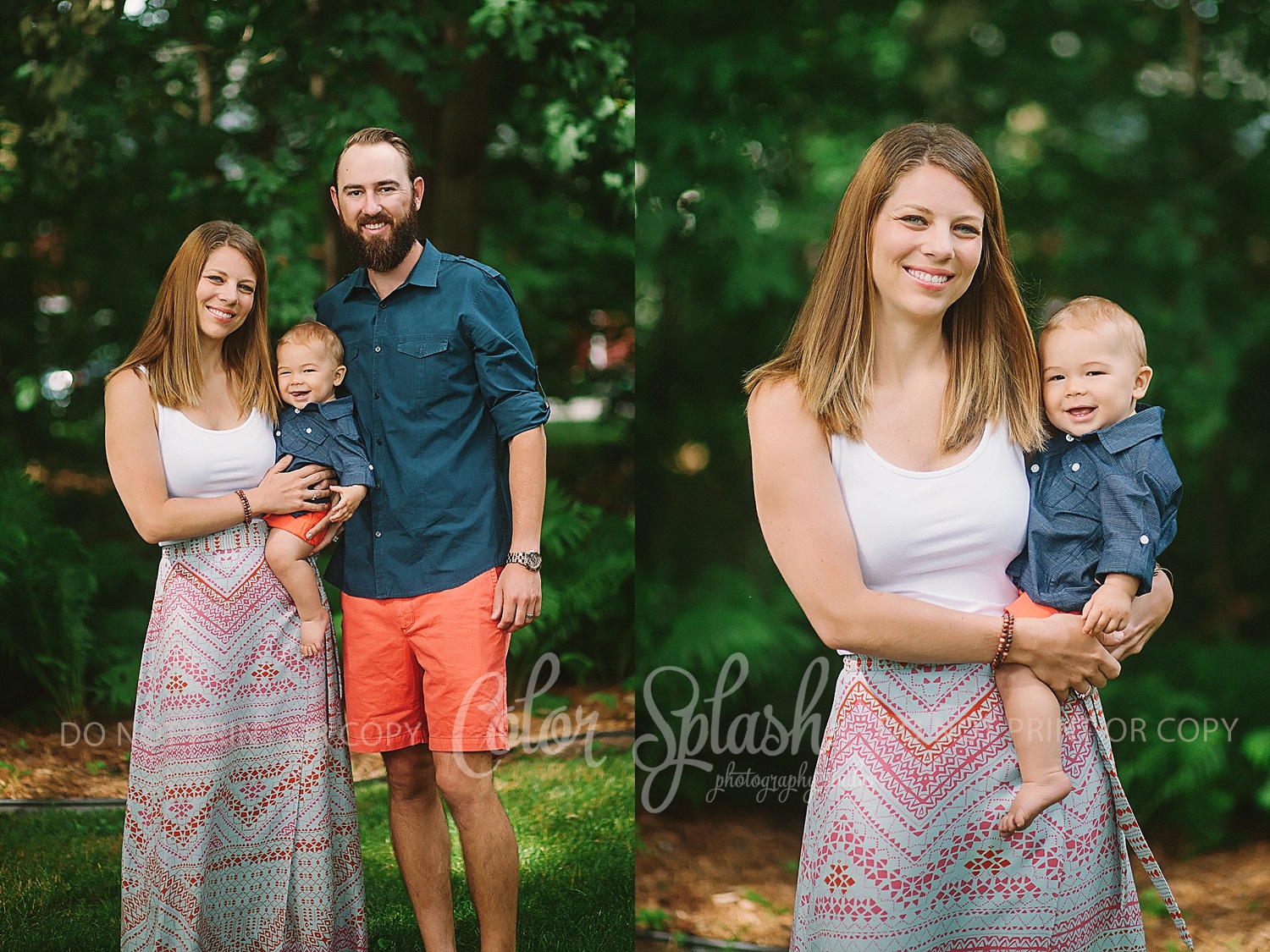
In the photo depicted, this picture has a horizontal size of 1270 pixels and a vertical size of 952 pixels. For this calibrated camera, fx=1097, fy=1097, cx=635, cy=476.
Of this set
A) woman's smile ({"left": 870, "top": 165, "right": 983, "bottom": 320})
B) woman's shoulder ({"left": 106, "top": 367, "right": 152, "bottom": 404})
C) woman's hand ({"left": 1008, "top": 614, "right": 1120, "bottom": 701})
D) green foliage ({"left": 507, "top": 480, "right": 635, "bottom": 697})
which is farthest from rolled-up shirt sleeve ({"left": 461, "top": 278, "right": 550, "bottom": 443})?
woman's hand ({"left": 1008, "top": 614, "right": 1120, "bottom": 701})

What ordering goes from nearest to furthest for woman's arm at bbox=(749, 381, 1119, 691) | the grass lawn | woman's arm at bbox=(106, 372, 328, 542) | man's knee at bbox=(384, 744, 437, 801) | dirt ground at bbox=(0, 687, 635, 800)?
woman's arm at bbox=(749, 381, 1119, 691) < woman's arm at bbox=(106, 372, 328, 542) < man's knee at bbox=(384, 744, 437, 801) < the grass lawn < dirt ground at bbox=(0, 687, 635, 800)

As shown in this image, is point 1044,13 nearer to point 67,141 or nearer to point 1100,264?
point 1100,264

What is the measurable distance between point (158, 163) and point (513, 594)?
6.11 feet

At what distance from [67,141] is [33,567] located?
4.21 feet

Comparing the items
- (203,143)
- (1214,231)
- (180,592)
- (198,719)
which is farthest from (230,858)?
(1214,231)

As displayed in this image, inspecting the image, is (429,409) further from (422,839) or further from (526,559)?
(422,839)

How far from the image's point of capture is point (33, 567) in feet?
10.9

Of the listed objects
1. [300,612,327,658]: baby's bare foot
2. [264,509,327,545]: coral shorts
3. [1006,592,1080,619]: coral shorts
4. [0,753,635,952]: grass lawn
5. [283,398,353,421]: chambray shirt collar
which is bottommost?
[0,753,635,952]: grass lawn

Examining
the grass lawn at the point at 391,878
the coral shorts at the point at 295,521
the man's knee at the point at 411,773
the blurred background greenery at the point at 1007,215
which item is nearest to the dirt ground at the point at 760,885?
the blurred background greenery at the point at 1007,215

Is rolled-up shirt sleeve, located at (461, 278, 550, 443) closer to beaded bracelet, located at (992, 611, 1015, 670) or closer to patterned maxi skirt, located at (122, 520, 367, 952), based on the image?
patterned maxi skirt, located at (122, 520, 367, 952)

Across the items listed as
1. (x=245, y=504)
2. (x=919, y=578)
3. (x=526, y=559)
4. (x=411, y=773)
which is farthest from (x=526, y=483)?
(x=919, y=578)

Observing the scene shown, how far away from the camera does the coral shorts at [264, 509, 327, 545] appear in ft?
8.48

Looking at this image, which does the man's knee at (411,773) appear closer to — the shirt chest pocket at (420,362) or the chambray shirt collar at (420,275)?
the shirt chest pocket at (420,362)

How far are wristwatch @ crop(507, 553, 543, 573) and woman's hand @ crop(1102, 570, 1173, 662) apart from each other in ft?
4.25
